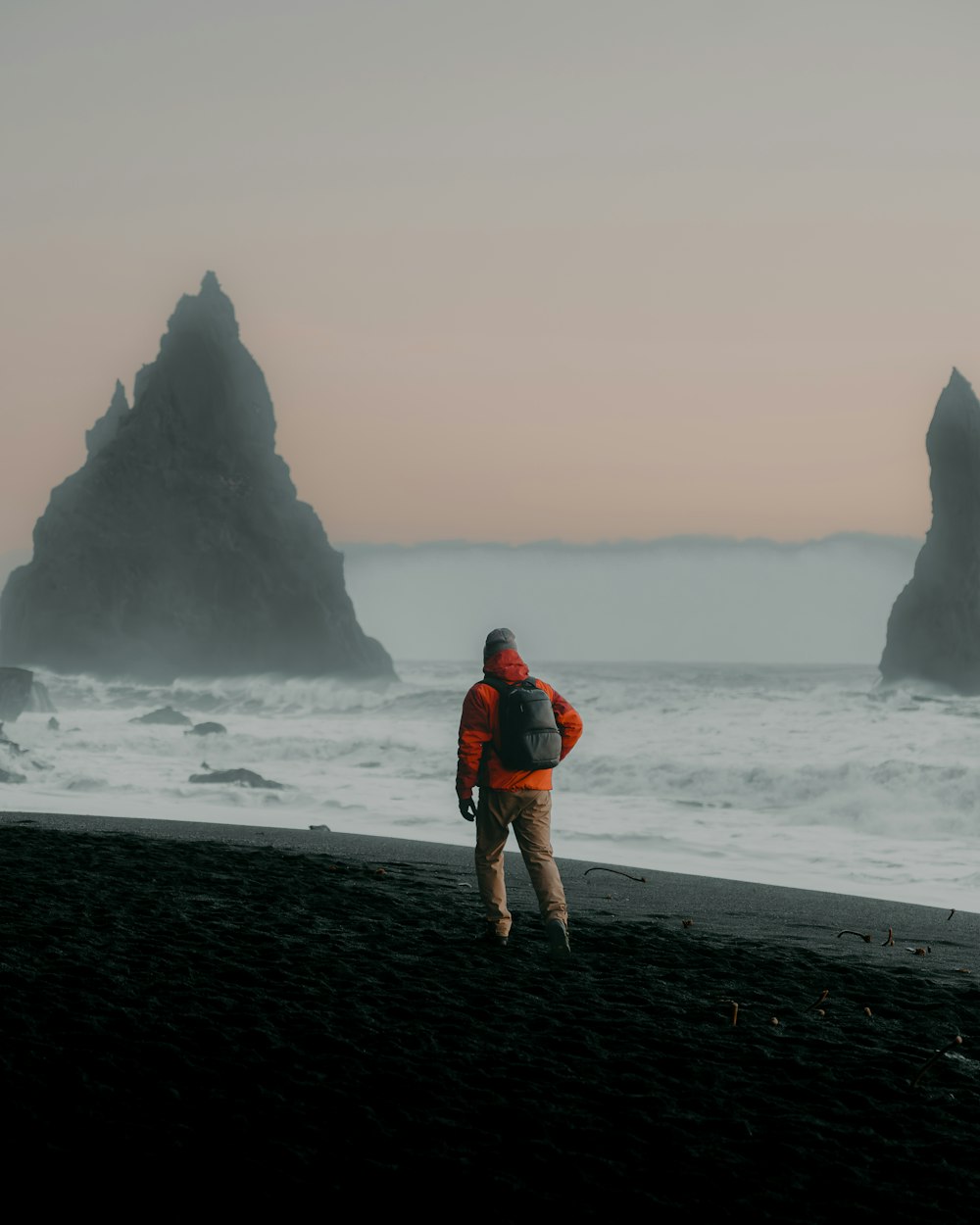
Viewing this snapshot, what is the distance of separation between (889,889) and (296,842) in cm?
632

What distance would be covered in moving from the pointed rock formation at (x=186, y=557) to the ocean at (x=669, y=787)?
1614 inches

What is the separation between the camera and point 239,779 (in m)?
22.8

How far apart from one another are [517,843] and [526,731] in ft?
2.37

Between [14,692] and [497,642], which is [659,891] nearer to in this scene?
[497,642]

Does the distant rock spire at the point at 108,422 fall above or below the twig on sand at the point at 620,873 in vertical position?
above

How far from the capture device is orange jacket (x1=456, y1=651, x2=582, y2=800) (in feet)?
24.5

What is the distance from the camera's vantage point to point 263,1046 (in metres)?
5.21

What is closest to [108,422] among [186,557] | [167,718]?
[186,557]

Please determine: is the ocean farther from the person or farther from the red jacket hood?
the red jacket hood

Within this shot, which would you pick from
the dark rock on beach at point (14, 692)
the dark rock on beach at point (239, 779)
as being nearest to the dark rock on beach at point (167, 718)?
the dark rock on beach at point (14, 692)

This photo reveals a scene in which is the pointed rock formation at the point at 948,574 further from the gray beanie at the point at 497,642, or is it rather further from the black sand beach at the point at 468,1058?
the gray beanie at the point at 497,642

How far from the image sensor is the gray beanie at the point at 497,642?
770 cm

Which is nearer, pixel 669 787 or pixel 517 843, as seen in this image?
pixel 517 843

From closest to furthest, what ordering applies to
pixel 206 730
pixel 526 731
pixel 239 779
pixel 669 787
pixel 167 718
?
pixel 526 731
pixel 239 779
pixel 669 787
pixel 206 730
pixel 167 718
